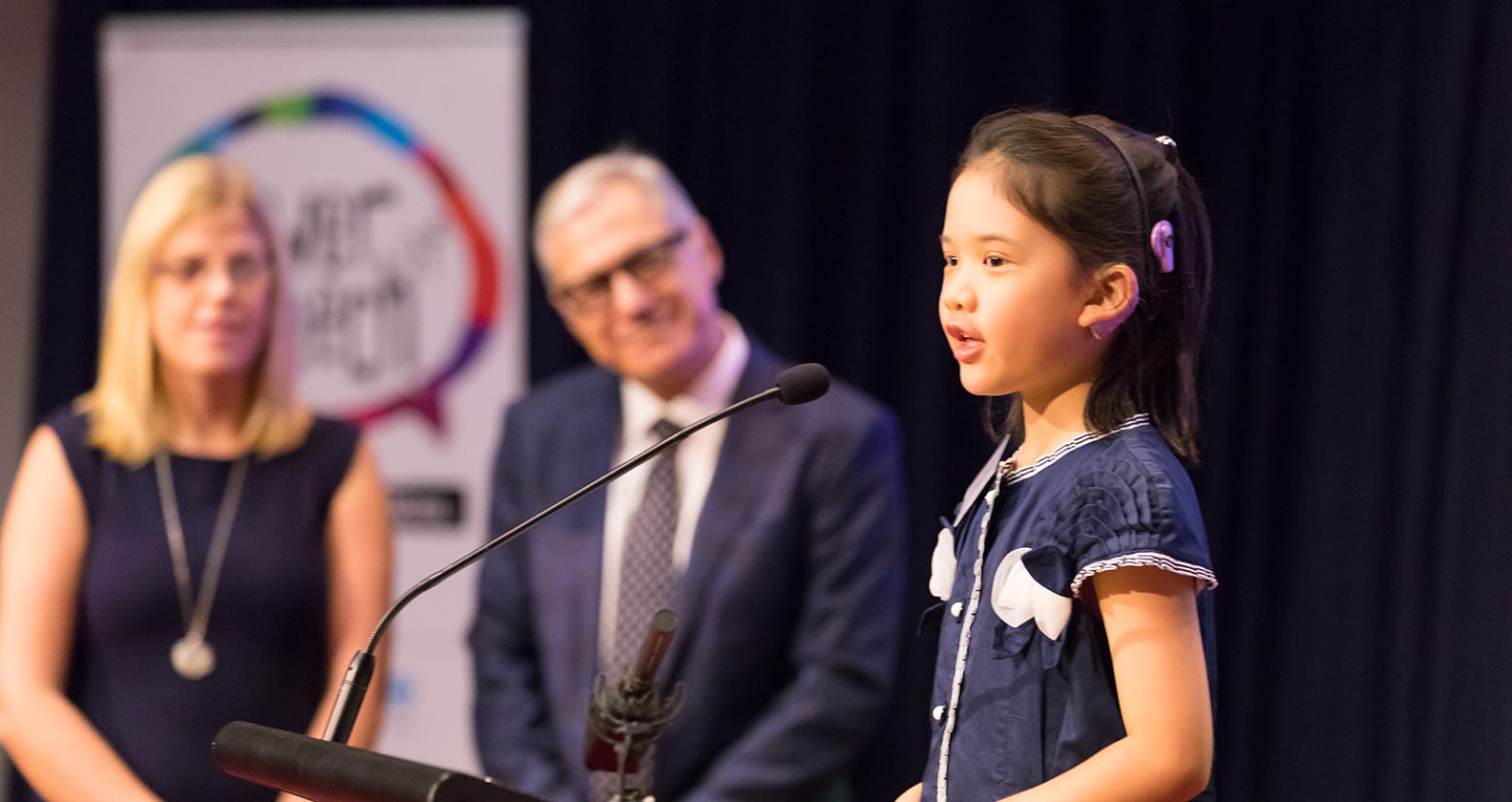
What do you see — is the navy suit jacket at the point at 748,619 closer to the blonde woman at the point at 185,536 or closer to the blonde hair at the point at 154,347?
the blonde woman at the point at 185,536

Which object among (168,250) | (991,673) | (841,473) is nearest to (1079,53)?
(841,473)

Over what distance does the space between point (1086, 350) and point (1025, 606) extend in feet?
0.88

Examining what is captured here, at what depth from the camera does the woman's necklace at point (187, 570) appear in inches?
103

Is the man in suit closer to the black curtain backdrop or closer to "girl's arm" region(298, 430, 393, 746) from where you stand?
"girl's arm" region(298, 430, 393, 746)

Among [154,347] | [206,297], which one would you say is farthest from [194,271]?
[154,347]

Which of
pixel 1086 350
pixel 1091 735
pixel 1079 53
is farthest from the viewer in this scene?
pixel 1079 53

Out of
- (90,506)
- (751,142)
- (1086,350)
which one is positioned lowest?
(90,506)

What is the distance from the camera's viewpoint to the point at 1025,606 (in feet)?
4.66

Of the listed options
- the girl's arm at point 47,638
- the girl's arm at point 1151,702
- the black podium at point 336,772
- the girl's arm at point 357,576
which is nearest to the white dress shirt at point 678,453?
the girl's arm at point 357,576

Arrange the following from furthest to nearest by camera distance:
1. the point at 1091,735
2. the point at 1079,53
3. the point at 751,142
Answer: the point at 751,142
the point at 1079,53
the point at 1091,735

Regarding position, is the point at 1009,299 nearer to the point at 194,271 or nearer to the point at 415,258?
the point at 194,271

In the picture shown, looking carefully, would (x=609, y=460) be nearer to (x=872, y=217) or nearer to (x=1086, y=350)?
(x=872, y=217)

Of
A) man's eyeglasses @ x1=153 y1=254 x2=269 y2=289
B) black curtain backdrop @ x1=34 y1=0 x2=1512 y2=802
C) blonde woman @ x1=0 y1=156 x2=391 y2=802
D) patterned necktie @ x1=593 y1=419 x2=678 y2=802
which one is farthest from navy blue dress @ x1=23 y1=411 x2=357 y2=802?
black curtain backdrop @ x1=34 y1=0 x2=1512 y2=802

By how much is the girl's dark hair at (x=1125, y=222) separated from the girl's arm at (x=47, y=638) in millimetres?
1832
